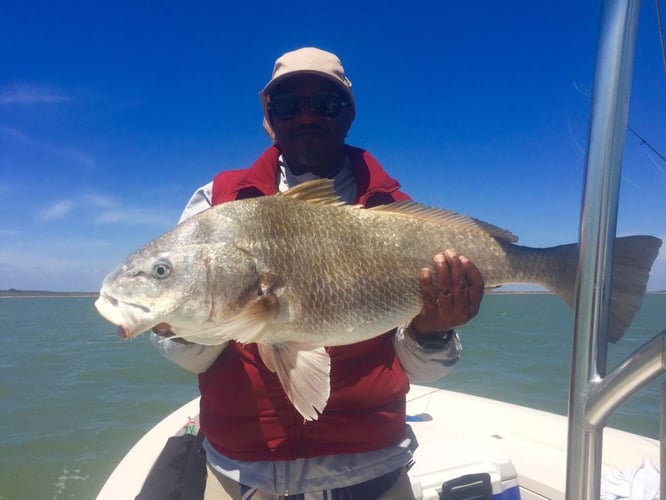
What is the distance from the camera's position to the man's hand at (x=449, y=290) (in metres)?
2.49

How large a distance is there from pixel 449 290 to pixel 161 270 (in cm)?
147

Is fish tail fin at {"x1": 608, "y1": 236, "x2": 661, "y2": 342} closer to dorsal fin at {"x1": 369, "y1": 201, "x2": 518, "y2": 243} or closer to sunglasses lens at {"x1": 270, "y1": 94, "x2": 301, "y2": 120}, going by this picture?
dorsal fin at {"x1": 369, "y1": 201, "x2": 518, "y2": 243}

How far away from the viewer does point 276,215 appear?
2430 millimetres

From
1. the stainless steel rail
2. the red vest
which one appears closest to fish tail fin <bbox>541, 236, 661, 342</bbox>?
the stainless steel rail

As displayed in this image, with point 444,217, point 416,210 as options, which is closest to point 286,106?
point 416,210

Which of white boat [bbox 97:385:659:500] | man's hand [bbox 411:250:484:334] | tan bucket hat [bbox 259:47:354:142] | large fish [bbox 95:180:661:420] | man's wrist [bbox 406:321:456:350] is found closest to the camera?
large fish [bbox 95:180:661:420]

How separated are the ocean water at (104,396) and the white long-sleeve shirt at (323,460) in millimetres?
1514

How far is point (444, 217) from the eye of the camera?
8.92 ft

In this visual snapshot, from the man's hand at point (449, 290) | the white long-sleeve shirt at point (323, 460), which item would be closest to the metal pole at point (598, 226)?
the man's hand at point (449, 290)

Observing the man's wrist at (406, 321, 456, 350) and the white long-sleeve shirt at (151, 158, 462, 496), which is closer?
the white long-sleeve shirt at (151, 158, 462, 496)

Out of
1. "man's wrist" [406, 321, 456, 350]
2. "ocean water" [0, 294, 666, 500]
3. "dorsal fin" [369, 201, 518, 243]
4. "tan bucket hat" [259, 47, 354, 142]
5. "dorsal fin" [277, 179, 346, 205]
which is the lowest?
"ocean water" [0, 294, 666, 500]

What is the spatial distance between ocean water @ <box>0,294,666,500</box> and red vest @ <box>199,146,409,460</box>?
178cm

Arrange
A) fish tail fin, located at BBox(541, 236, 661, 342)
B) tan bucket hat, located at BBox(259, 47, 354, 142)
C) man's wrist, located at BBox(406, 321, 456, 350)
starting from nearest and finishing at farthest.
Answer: fish tail fin, located at BBox(541, 236, 661, 342), man's wrist, located at BBox(406, 321, 456, 350), tan bucket hat, located at BBox(259, 47, 354, 142)

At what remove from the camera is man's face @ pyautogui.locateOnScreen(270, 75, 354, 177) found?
9.71 ft
